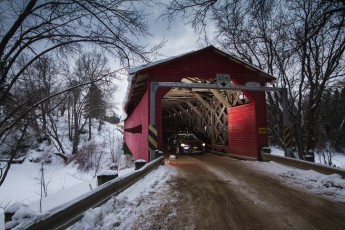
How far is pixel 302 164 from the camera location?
24.2 ft

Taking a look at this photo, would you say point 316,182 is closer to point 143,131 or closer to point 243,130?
point 243,130

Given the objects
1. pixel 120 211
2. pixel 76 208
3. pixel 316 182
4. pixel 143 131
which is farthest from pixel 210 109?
pixel 76 208

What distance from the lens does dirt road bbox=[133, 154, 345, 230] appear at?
3.40 meters

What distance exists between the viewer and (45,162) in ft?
82.4

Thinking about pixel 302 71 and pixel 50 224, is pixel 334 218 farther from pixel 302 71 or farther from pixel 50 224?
pixel 302 71

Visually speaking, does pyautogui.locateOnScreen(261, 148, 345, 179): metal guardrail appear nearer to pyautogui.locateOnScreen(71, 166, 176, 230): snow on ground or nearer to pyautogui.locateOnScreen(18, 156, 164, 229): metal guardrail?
pyautogui.locateOnScreen(71, 166, 176, 230): snow on ground

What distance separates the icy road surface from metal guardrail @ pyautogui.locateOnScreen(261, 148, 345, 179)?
1.09 meters

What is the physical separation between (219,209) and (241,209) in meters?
0.37

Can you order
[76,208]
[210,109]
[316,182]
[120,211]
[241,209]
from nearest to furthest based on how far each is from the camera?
[76,208] < [120,211] < [241,209] < [316,182] < [210,109]

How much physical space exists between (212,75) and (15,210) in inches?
409

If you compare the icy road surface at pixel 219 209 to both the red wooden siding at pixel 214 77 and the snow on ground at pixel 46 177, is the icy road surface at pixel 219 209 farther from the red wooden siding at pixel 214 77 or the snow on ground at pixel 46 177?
the snow on ground at pixel 46 177

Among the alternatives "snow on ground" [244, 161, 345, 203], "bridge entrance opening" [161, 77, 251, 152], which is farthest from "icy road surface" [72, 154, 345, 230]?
"bridge entrance opening" [161, 77, 251, 152]

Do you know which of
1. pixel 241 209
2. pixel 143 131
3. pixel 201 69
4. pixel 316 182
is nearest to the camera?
pixel 241 209

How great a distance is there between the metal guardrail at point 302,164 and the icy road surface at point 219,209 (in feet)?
3.56
